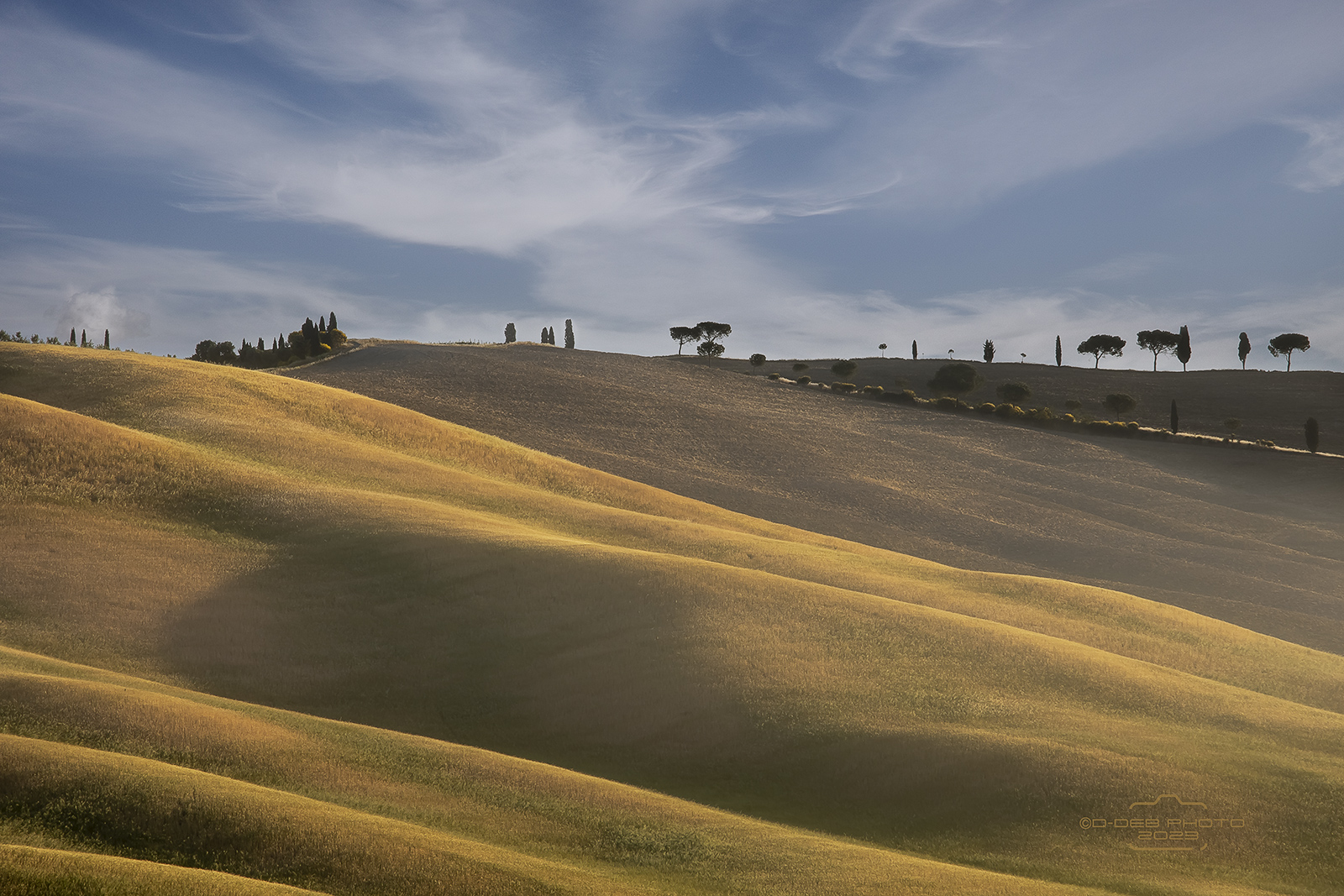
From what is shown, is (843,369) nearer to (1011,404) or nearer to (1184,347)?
(1011,404)

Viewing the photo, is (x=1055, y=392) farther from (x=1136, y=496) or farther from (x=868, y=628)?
(x=868, y=628)

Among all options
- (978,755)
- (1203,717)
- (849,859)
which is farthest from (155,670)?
(1203,717)

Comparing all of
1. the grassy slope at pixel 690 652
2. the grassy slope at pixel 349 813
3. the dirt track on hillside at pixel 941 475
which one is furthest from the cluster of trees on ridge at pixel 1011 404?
the grassy slope at pixel 349 813

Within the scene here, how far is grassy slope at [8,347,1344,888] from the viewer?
592 inches

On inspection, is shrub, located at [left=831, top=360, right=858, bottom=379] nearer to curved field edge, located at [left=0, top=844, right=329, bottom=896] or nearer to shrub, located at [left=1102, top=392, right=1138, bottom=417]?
shrub, located at [left=1102, top=392, right=1138, bottom=417]

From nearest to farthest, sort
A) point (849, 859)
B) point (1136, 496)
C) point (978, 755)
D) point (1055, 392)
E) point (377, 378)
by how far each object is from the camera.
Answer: point (849, 859) < point (978, 755) < point (1136, 496) < point (377, 378) < point (1055, 392)

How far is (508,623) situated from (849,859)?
1024 centimetres

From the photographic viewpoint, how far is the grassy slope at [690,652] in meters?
15.0

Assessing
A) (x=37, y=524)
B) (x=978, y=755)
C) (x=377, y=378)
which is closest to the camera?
(x=978, y=755)

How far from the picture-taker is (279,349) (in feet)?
259

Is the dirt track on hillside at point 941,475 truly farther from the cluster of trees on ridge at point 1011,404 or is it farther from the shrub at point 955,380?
the shrub at point 955,380

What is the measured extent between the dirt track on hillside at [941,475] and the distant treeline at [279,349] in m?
4.33

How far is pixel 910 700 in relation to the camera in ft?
59.3

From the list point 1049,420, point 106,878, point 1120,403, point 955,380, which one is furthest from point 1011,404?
point 106,878
